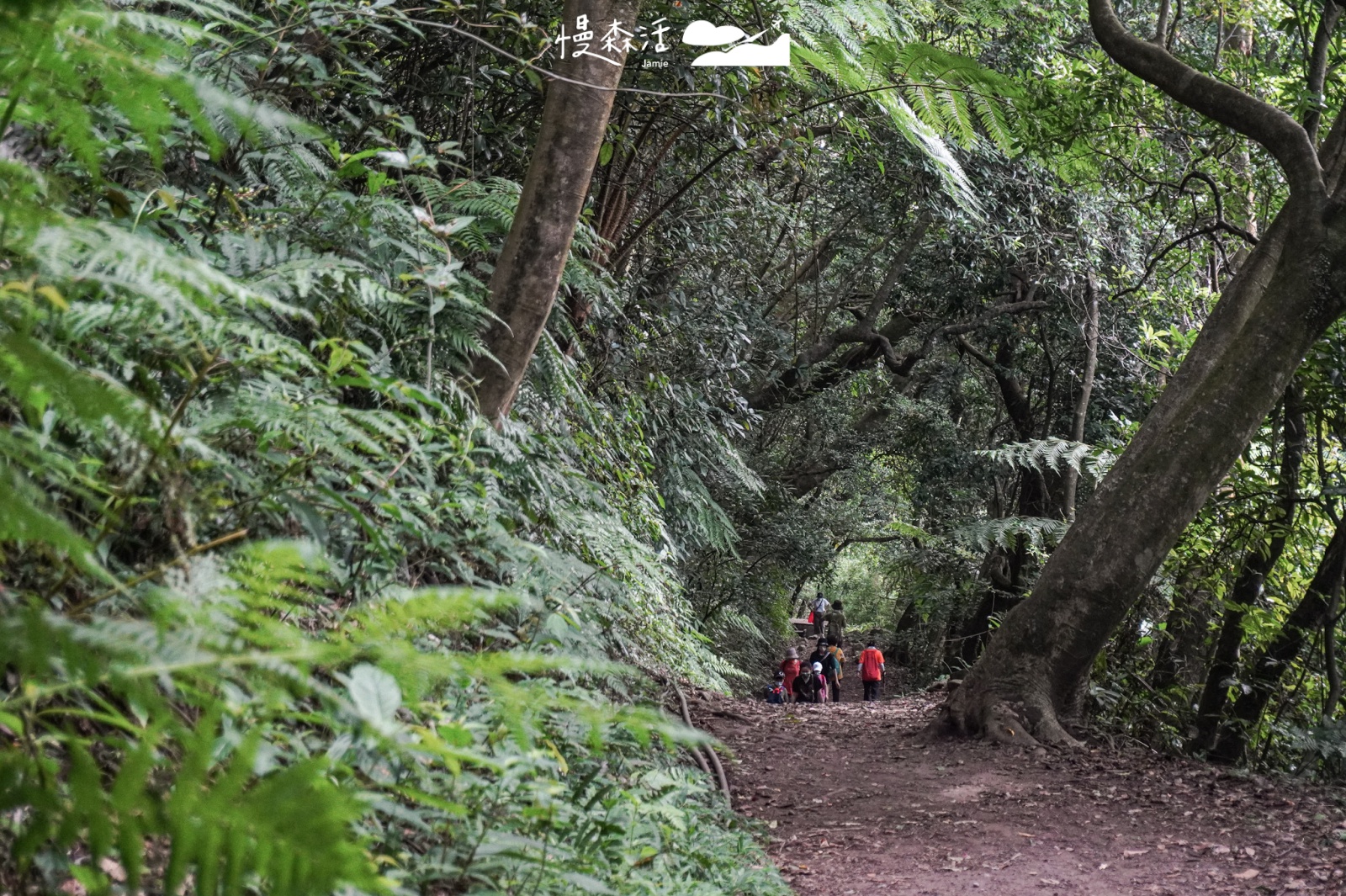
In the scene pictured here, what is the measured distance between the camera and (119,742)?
1251 millimetres

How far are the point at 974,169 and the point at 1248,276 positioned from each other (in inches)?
193

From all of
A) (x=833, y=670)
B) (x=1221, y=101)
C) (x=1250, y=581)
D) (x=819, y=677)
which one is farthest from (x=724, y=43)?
(x=833, y=670)

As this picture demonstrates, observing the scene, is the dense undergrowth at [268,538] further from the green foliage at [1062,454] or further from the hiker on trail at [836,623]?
the hiker on trail at [836,623]

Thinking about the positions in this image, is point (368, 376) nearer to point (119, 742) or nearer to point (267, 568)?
point (267, 568)

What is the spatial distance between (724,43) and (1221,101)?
3.08 m

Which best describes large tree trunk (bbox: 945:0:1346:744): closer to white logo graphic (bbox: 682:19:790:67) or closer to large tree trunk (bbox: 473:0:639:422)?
white logo graphic (bbox: 682:19:790:67)

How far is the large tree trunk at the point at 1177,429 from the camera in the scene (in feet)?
19.2

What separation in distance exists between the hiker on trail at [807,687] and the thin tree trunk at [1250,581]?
335 inches

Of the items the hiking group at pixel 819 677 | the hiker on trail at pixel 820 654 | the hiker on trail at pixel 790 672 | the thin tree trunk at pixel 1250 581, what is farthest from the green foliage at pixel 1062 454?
the hiker on trail at pixel 820 654

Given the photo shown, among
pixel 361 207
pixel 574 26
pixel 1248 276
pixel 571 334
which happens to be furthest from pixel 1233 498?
pixel 361 207

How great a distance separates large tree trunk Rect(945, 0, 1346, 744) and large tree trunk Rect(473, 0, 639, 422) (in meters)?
3.98

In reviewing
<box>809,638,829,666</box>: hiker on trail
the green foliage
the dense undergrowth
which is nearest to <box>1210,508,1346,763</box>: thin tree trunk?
the green foliage

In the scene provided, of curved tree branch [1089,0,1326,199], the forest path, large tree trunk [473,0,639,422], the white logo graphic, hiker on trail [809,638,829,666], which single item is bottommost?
hiker on trail [809,638,829,666]

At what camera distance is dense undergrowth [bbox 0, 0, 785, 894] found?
3.29 feet
